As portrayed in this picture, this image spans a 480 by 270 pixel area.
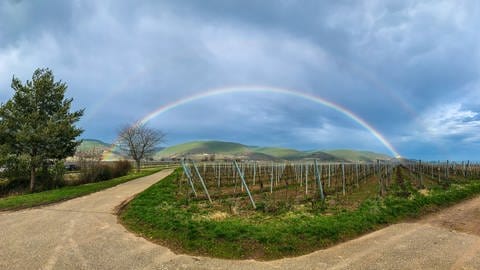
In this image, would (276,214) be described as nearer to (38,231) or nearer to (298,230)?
(298,230)

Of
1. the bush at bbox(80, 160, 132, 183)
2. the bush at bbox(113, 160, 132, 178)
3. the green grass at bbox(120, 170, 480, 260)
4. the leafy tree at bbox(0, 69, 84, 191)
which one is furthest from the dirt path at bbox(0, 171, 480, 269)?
the bush at bbox(113, 160, 132, 178)

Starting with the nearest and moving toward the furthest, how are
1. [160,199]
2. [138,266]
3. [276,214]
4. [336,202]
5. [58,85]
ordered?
[138,266] < [276,214] < [336,202] < [160,199] < [58,85]

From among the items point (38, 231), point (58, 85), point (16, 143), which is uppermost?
point (58, 85)

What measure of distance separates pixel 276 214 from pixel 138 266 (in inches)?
240

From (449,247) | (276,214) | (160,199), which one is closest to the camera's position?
(449,247)

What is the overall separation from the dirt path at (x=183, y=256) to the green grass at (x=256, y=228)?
1.44 feet

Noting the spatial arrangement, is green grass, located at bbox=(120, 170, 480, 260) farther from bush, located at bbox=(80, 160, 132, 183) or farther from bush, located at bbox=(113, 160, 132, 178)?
bush, located at bbox=(113, 160, 132, 178)

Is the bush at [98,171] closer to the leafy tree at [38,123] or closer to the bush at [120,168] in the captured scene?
the bush at [120,168]

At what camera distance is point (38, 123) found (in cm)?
2306

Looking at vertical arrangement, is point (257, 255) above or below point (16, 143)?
below

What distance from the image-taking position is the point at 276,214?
447 inches

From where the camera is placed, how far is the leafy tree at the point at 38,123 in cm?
2230

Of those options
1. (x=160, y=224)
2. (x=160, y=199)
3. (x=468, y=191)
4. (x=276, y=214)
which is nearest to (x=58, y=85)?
(x=160, y=199)

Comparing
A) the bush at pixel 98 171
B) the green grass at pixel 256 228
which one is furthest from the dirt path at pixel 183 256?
the bush at pixel 98 171
